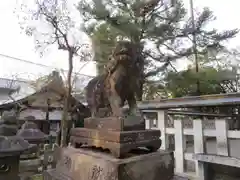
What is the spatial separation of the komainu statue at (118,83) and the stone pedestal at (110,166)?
453 millimetres

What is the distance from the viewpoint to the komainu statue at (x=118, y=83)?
212cm

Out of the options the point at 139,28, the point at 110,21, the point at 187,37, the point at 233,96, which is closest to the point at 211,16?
the point at 187,37

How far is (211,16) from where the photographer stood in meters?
7.16

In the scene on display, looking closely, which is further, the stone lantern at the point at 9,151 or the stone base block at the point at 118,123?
the stone lantern at the point at 9,151

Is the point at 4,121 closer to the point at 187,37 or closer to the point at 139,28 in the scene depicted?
the point at 139,28

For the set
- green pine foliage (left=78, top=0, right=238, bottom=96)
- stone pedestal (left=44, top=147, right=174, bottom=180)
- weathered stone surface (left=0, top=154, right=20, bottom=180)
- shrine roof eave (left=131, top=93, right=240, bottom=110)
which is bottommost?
weathered stone surface (left=0, top=154, right=20, bottom=180)

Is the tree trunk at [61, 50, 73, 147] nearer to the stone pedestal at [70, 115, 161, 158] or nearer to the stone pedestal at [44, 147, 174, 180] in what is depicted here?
the stone pedestal at [44, 147, 174, 180]

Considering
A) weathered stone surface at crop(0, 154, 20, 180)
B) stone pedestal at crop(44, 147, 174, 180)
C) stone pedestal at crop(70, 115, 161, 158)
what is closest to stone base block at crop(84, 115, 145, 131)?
stone pedestal at crop(70, 115, 161, 158)

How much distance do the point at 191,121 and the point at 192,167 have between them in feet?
2.67

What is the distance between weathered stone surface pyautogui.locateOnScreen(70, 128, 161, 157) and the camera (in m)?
1.78

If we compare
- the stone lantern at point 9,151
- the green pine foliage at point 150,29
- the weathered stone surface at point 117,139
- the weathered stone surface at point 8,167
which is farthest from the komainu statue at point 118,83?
the green pine foliage at point 150,29

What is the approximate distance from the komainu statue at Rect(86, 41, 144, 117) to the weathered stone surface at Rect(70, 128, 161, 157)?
242 millimetres

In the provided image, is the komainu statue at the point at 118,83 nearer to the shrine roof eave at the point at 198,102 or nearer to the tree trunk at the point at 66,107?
Result: the shrine roof eave at the point at 198,102

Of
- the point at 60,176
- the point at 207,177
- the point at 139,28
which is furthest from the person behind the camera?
the point at 139,28
